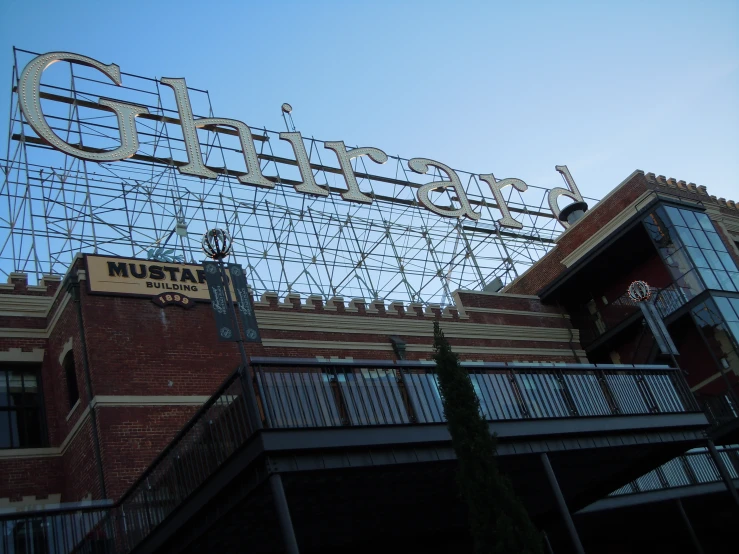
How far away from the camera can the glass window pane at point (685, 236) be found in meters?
28.5

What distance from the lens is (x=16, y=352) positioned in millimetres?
20734

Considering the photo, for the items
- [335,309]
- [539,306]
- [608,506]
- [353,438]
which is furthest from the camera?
[539,306]

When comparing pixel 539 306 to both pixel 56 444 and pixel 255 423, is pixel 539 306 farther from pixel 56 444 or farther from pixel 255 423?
pixel 255 423

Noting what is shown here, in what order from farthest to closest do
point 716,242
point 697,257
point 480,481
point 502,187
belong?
point 502,187, point 716,242, point 697,257, point 480,481

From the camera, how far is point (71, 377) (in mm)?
20766

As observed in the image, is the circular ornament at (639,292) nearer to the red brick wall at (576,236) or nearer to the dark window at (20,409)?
the red brick wall at (576,236)

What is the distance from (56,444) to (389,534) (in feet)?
29.6

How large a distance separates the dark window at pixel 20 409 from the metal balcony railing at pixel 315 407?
17.0 ft

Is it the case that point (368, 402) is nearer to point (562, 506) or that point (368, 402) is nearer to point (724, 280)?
point (562, 506)

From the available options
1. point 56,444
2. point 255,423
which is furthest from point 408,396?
point 56,444

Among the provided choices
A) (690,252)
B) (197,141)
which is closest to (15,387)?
(197,141)

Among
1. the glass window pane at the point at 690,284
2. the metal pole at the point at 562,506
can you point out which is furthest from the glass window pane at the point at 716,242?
the metal pole at the point at 562,506

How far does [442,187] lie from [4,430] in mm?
22809

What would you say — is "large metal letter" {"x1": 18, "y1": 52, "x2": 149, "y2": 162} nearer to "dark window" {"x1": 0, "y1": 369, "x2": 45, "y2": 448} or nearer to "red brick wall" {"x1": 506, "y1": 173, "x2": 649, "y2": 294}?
"dark window" {"x1": 0, "y1": 369, "x2": 45, "y2": 448}
